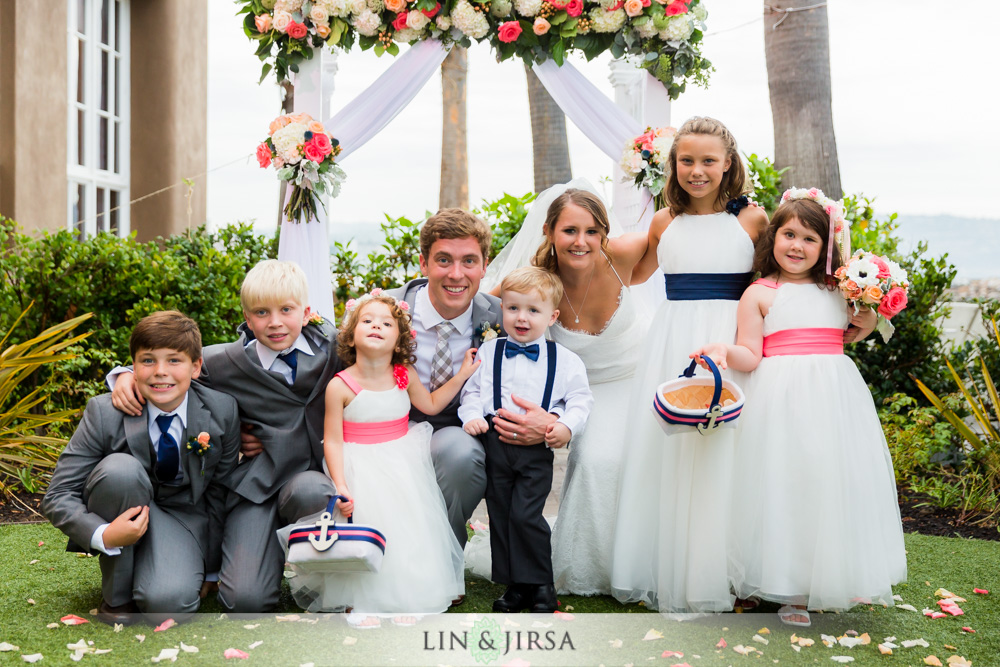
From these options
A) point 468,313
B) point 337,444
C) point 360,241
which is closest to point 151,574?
point 337,444

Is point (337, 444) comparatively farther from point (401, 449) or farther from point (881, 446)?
point (881, 446)

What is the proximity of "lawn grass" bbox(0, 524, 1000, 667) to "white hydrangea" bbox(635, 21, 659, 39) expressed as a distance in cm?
339

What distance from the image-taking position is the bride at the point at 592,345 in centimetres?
369

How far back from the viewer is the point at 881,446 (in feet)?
10.9

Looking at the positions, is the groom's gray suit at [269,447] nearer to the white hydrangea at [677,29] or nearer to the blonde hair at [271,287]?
the blonde hair at [271,287]

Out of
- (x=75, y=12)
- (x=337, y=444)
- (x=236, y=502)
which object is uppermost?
(x=75, y=12)

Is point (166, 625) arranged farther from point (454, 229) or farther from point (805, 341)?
point (805, 341)

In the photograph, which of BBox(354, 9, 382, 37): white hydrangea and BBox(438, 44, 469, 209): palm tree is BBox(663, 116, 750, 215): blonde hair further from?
BBox(438, 44, 469, 209): palm tree

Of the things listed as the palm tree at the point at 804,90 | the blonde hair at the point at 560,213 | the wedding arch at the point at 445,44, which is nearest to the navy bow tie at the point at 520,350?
the blonde hair at the point at 560,213

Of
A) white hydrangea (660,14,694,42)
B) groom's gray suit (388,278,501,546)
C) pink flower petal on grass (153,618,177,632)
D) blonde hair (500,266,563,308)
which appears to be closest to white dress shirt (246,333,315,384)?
groom's gray suit (388,278,501,546)

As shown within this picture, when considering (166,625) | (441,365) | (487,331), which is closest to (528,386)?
(487,331)

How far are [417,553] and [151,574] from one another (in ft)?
3.20

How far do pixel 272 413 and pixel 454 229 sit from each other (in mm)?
1073

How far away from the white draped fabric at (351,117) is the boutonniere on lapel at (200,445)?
2112 millimetres
